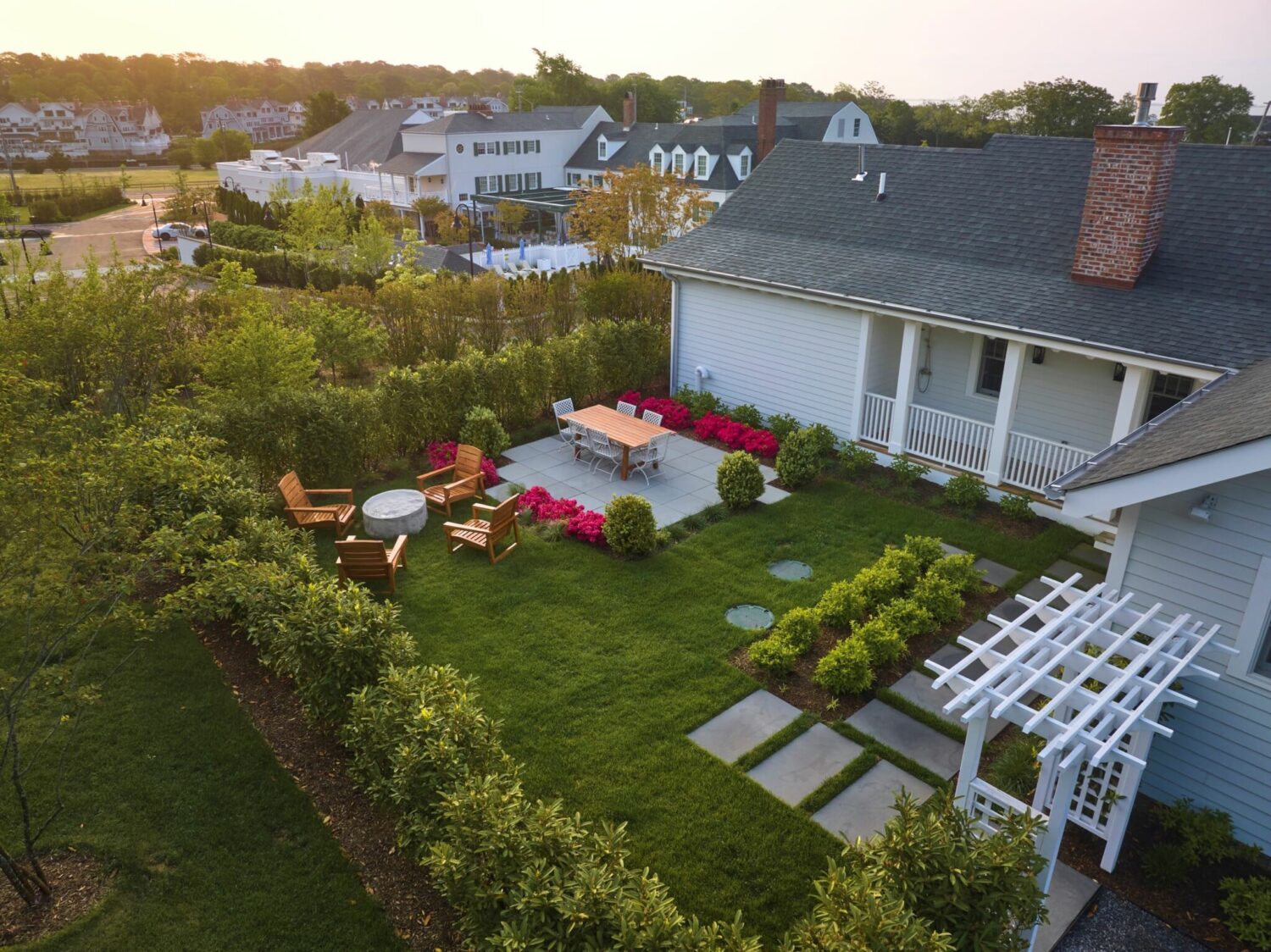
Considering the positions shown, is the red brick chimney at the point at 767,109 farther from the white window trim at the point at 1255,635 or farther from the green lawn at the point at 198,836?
the green lawn at the point at 198,836

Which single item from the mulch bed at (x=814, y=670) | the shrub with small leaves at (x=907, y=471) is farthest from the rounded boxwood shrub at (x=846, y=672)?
the shrub with small leaves at (x=907, y=471)

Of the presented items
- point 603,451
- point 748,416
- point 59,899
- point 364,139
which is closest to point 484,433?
point 603,451

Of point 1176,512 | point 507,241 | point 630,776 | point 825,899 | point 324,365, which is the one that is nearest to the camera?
point 825,899

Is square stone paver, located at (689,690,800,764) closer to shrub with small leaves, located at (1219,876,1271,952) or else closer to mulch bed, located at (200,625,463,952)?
mulch bed, located at (200,625,463,952)

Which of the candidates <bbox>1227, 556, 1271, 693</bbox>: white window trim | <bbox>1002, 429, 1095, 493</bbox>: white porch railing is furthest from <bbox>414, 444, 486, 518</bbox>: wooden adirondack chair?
<bbox>1227, 556, 1271, 693</bbox>: white window trim

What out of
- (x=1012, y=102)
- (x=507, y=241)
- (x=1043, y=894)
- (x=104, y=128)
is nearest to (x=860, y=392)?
(x=1043, y=894)

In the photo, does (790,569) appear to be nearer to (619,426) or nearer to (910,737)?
(910,737)

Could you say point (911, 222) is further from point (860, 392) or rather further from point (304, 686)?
point (304, 686)
